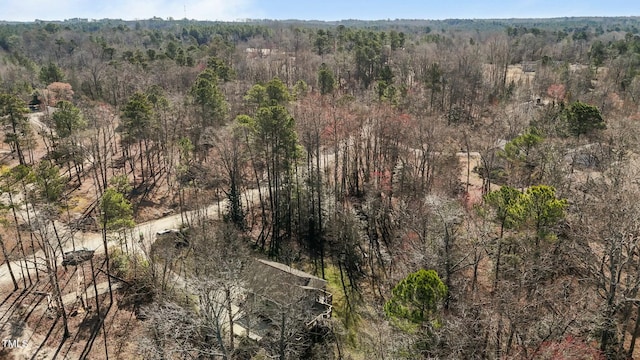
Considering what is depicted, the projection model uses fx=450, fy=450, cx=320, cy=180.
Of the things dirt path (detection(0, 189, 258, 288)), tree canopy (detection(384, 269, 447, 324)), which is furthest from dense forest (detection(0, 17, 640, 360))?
dirt path (detection(0, 189, 258, 288))

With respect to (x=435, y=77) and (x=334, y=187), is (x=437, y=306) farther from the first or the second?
(x=435, y=77)

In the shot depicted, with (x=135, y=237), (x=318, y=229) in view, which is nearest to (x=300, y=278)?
(x=318, y=229)

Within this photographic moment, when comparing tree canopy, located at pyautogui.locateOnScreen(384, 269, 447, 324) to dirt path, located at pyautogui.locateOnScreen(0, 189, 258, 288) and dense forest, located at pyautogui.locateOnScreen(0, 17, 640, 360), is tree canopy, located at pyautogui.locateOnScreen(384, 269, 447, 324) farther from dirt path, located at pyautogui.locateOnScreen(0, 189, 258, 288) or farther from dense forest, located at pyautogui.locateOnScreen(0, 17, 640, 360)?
dirt path, located at pyautogui.locateOnScreen(0, 189, 258, 288)

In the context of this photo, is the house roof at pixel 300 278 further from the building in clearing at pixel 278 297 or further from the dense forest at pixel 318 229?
the dense forest at pixel 318 229

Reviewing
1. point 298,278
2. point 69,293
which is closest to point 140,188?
point 69,293

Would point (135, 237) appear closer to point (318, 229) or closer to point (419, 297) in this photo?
point (318, 229)

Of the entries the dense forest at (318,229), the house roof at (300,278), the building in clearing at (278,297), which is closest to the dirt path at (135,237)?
the dense forest at (318,229)

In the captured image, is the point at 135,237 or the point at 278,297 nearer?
the point at 278,297

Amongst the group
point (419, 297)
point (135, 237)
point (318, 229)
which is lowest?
point (318, 229)

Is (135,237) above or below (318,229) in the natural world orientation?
above
